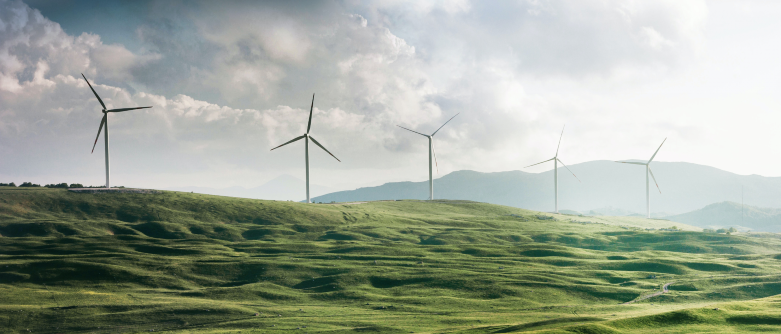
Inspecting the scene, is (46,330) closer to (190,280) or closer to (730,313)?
(190,280)

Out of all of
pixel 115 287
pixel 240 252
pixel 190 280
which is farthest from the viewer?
pixel 240 252

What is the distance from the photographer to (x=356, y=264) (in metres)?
118

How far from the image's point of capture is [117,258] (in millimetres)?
113375

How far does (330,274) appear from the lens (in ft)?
355

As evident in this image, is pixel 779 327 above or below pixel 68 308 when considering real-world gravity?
above

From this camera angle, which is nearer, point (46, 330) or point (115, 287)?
point (46, 330)

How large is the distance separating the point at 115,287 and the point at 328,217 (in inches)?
3745

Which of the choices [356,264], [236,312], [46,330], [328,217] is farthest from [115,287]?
[328,217]

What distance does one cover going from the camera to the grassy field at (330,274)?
69.4 metres

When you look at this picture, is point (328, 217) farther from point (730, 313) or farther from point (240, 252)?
point (730, 313)

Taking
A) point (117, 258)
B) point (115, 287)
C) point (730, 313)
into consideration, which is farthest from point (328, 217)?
point (730, 313)

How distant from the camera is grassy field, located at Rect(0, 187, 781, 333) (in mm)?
69438

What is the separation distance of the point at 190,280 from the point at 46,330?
3531 cm

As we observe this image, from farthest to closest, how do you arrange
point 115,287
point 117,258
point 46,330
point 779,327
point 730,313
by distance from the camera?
1. point 117,258
2. point 115,287
3. point 46,330
4. point 730,313
5. point 779,327
